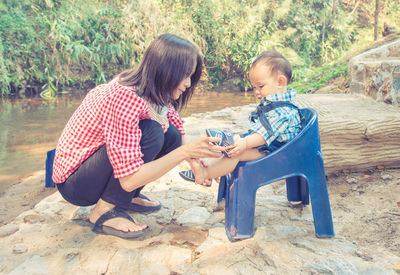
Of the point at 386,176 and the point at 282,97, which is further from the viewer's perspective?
the point at 386,176

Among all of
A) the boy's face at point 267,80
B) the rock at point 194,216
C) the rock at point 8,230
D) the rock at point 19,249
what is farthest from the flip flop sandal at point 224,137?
the rock at point 8,230

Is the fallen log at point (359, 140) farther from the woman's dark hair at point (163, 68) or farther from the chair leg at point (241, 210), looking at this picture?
the woman's dark hair at point (163, 68)

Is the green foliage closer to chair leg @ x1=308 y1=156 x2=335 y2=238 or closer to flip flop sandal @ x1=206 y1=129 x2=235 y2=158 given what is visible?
flip flop sandal @ x1=206 y1=129 x2=235 y2=158

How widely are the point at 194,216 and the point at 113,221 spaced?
17.9 inches

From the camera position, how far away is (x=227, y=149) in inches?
62.2

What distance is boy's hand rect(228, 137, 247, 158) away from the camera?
158cm

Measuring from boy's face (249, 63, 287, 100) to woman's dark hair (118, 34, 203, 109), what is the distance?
379mm

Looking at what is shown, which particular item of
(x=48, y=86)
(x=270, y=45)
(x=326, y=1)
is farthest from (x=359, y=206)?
(x=326, y=1)

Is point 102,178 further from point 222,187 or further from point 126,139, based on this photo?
point 222,187

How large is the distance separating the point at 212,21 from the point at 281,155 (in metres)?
9.52

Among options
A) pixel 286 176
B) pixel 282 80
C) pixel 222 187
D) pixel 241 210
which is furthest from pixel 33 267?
pixel 282 80

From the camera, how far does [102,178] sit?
64.6 inches

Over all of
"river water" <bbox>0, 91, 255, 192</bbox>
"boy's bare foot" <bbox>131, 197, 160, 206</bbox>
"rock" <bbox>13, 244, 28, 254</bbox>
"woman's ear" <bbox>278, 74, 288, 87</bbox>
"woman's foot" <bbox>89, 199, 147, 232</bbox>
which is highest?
"woman's ear" <bbox>278, 74, 288, 87</bbox>

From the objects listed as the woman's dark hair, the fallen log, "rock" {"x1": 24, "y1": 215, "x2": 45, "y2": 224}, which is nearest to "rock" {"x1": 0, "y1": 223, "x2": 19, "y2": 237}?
"rock" {"x1": 24, "y1": 215, "x2": 45, "y2": 224}
